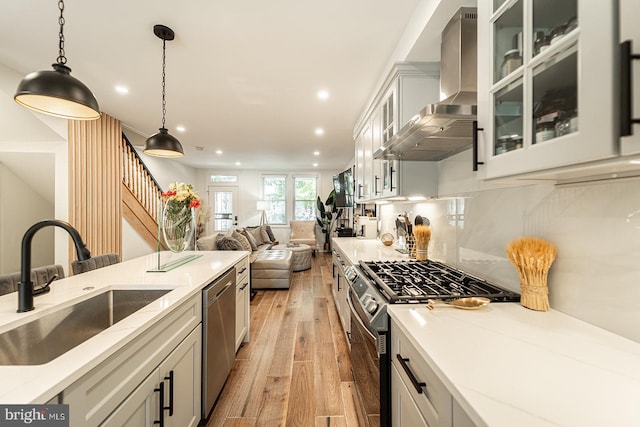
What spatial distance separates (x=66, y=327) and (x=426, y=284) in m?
1.76

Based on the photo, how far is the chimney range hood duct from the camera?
3.90 feet

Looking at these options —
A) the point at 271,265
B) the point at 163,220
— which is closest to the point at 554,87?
the point at 163,220

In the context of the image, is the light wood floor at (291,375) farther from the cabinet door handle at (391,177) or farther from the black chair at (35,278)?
the cabinet door handle at (391,177)

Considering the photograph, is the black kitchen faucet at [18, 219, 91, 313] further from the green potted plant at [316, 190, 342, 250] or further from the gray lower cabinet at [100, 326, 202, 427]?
the green potted plant at [316, 190, 342, 250]

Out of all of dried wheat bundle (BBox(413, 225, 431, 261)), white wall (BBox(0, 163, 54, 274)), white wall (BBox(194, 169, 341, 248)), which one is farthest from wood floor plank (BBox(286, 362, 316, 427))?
white wall (BBox(194, 169, 341, 248))

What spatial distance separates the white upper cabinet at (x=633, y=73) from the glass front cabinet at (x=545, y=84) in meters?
0.02

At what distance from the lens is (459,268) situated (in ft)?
5.93

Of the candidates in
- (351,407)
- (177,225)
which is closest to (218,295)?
(177,225)

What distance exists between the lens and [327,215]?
8.02 metres

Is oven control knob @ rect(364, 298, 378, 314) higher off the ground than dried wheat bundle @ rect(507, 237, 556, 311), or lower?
lower

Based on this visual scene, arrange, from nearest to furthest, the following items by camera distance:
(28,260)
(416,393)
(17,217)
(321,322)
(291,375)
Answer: (416,393), (28,260), (291,375), (321,322), (17,217)

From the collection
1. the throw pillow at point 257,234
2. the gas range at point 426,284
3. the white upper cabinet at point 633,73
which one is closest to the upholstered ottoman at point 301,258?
the throw pillow at point 257,234

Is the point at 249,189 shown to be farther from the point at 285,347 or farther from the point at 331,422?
the point at 331,422

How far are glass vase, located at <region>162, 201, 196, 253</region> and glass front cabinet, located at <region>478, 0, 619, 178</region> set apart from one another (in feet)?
6.29
